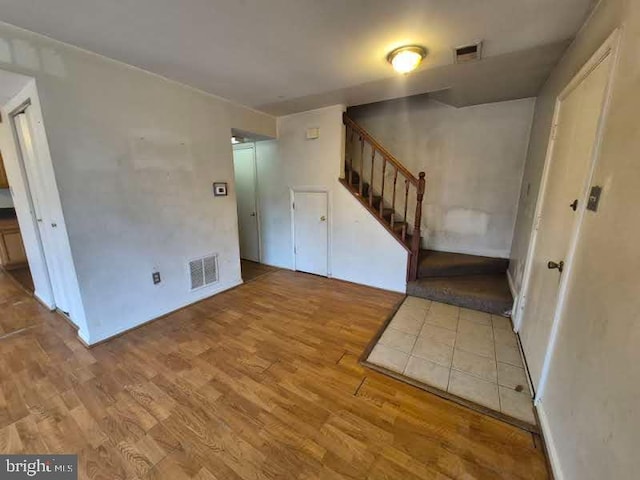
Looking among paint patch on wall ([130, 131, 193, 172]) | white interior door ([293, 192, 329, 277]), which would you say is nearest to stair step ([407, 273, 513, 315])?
white interior door ([293, 192, 329, 277])

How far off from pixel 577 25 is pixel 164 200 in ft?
12.4

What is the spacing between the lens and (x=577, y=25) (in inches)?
67.1

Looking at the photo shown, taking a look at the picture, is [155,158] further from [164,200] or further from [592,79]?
[592,79]

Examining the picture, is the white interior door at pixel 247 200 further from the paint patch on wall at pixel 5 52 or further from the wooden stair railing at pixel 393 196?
the paint patch on wall at pixel 5 52

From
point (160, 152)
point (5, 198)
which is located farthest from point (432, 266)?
point (5, 198)

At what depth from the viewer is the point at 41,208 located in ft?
8.11

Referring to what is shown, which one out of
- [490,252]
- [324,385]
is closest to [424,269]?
[490,252]

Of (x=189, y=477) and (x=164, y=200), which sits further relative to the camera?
(x=164, y=200)

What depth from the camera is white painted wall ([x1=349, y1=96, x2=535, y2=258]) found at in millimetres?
3381

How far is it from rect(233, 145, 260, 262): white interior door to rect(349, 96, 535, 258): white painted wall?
2.03 m

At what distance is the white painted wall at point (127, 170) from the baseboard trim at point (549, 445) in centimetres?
338

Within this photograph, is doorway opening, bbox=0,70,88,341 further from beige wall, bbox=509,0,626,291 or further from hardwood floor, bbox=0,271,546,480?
beige wall, bbox=509,0,626,291

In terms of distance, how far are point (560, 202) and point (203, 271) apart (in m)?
3.64

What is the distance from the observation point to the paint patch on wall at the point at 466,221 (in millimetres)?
3687
